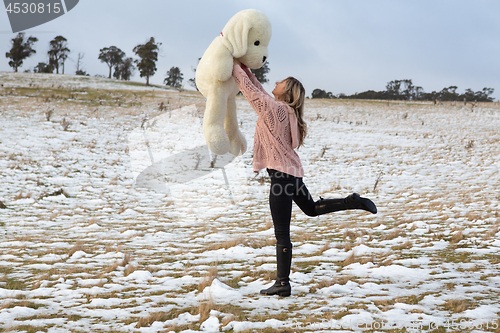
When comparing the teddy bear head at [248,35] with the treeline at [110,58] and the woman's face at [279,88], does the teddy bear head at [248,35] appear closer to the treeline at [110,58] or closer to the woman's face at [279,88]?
the woman's face at [279,88]

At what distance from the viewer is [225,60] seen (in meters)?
3.03

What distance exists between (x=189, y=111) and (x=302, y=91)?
16.7 m

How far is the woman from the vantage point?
310 cm

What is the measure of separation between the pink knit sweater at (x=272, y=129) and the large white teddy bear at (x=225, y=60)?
126 mm

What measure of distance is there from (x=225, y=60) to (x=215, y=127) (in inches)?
22.8

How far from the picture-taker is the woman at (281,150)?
310 centimetres

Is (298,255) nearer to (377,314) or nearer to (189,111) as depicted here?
(377,314)

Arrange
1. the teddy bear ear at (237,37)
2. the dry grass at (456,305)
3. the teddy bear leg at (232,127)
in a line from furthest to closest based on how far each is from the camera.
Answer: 1. the teddy bear leg at (232,127)
2. the teddy bear ear at (237,37)
3. the dry grass at (456,305)

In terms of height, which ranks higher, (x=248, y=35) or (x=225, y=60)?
(x=248, y=35)

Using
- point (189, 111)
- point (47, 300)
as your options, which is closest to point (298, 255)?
point (47, 300)

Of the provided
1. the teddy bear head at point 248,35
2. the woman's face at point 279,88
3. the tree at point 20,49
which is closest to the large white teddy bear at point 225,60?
the teddy bear head at point 248,35

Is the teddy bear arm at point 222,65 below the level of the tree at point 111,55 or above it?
below

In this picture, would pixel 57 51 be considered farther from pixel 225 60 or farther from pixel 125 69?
pixel 225 60

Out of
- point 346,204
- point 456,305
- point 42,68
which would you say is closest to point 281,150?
point 346,204
